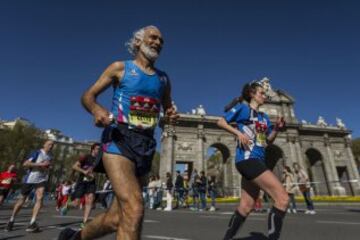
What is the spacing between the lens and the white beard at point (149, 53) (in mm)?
2730

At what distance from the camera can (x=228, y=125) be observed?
4.07m

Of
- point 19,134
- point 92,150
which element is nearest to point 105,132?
point 92,150

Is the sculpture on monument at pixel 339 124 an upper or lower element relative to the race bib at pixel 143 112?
upper

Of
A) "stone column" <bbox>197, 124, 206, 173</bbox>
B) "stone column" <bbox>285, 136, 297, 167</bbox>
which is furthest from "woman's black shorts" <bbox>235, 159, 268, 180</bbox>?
"stone column" <bbox>285, 136, 297, 167</bbox>

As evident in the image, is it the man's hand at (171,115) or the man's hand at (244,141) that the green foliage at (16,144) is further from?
the man's hand at (171,115)

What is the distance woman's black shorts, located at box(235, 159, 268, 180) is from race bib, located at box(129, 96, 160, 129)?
1.56 metres

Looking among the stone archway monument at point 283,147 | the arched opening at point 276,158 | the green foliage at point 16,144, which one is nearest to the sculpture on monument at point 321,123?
the stone archway monument at point 283,147

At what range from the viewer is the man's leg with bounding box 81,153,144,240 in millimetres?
2006

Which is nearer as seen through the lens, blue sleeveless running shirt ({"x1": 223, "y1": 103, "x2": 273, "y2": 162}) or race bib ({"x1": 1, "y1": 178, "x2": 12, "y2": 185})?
blue sleeveless running shirt ({"x1": 223, "y1": 103, "x2": 273, "y2": 162})

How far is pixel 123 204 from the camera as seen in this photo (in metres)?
2.09

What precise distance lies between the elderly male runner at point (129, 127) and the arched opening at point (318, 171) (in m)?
38.6

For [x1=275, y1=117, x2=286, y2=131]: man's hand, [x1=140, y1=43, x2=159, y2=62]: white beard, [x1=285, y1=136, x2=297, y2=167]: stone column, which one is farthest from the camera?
[x1=285, y1=136, x2=297, y2=167]: stone column

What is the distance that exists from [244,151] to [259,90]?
1128 millimetres

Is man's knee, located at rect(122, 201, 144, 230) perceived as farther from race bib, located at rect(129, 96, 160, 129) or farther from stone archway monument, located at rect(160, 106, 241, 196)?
stone archway monument, located at rect(160, 106, 241, 196)
